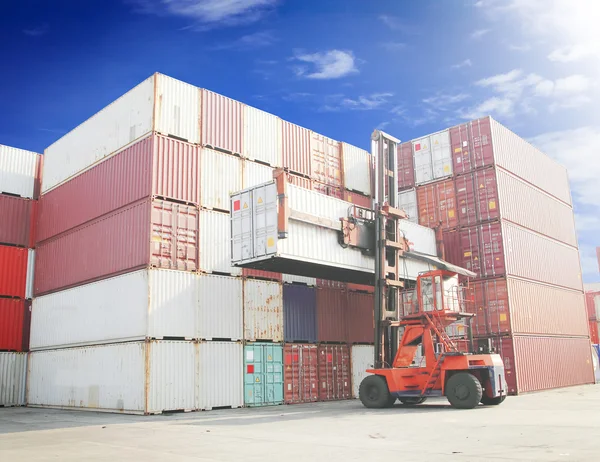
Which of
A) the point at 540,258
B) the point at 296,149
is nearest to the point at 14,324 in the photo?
the point at 296,149

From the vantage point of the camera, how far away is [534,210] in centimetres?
2988

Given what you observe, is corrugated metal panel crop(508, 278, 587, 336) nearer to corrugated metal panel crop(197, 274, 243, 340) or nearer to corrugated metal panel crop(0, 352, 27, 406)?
corrugated metal panel crop(197, 274, 243, 340)

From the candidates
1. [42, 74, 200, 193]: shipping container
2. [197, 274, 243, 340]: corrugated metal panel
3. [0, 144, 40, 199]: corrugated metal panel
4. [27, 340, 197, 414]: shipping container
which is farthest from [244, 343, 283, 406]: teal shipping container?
[0, 144, 40, 199]: corrugated metal panel

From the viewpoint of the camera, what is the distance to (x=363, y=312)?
27266 millimetres

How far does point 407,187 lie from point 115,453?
2325 cm

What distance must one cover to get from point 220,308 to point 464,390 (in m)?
9.12

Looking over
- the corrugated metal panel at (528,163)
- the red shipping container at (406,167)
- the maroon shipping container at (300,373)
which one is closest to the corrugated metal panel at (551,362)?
the corrugated metal panel at (528,163)

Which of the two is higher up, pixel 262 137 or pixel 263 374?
pixel 262 137

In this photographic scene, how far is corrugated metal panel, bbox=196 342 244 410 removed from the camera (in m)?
20.4

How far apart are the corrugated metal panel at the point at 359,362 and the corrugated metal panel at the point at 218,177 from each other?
892 centimetres

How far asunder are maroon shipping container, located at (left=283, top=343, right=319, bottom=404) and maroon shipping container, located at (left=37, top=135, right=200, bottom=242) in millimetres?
7258

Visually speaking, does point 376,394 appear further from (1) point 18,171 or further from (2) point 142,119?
(1) point 18,171

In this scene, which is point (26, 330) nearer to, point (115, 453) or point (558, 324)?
point (115, 453)

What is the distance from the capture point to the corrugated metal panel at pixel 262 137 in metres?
24.2
